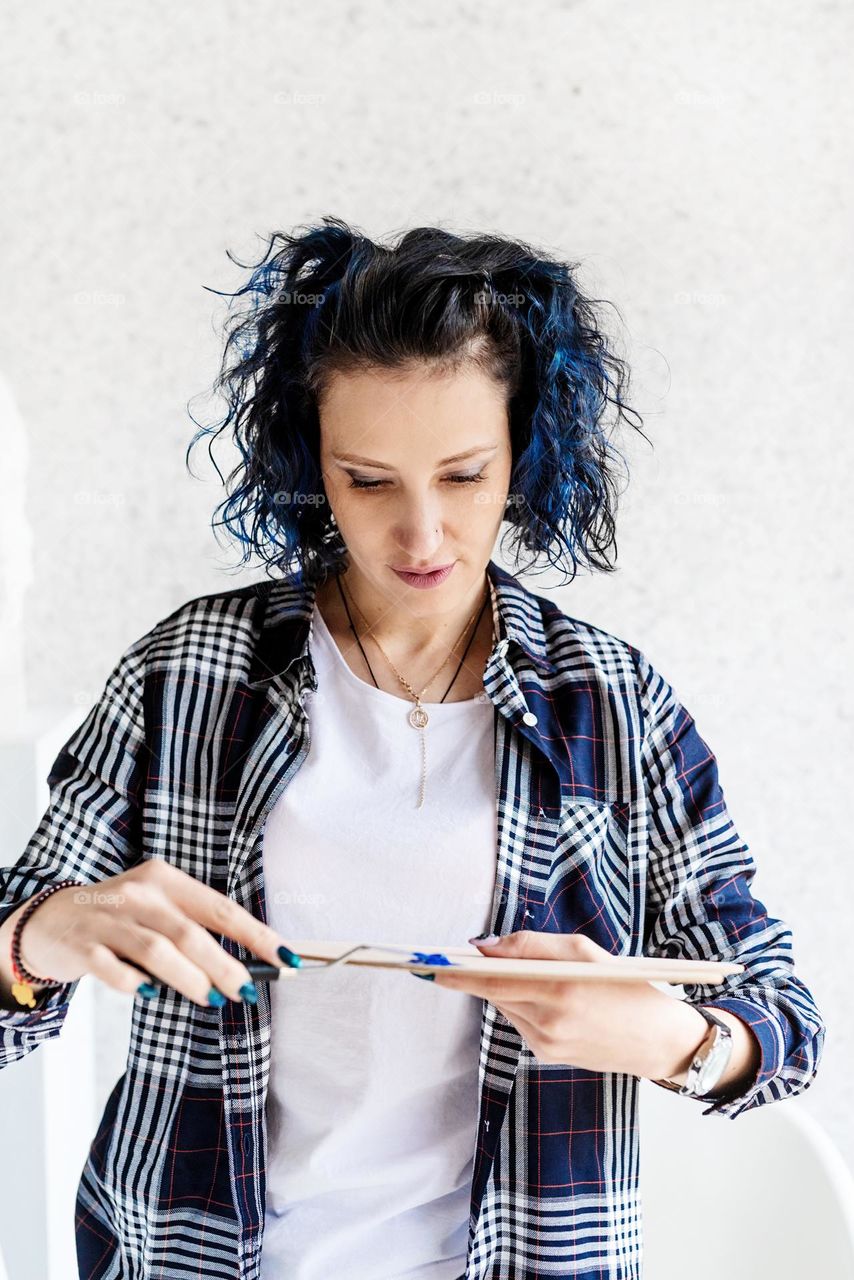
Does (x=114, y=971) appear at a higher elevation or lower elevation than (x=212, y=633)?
lower

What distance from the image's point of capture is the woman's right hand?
2.47 feet

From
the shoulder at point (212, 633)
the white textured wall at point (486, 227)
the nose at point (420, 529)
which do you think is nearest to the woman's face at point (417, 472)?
the nose at point (420, 529)

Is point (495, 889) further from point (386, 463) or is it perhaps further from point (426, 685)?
point (386, 463)

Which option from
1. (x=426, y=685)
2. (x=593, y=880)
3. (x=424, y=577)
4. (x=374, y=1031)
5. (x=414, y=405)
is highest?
(x=414, y=405)

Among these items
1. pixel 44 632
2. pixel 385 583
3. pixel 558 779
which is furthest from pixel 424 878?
pixel 44 632

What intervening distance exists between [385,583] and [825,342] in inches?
33.5

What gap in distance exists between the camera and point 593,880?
39.9 inches

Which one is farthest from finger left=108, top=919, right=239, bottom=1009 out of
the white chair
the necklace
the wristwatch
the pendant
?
the white chair

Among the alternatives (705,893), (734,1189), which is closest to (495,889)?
(705,893)

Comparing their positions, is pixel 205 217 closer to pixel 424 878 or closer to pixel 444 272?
pixel 444 272

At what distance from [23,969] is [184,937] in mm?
162

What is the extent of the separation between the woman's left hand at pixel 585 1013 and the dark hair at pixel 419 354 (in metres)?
0.44

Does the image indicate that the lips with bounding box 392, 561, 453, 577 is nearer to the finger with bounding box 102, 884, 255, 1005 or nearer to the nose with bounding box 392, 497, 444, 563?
the nose with bounding box 392, 497, 444, 563

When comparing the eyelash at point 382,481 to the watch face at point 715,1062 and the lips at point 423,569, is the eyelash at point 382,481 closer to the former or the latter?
the lips at point 423,569
